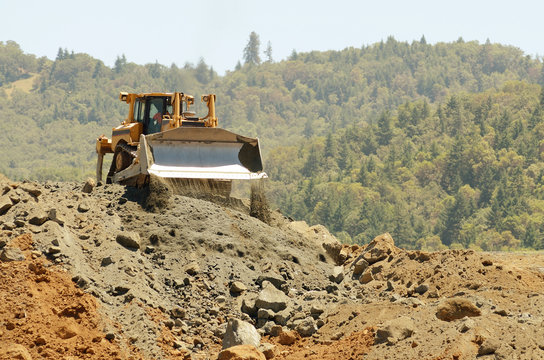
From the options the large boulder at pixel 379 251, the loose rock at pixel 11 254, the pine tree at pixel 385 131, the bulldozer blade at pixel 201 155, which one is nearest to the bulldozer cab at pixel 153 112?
the bulldozer blade at pixel 201 155

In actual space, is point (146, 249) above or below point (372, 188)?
above

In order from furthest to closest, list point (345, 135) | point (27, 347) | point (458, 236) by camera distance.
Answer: point (345, 135)
point (458, 236)
point (27, 347)

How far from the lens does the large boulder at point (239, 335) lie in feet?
34.9

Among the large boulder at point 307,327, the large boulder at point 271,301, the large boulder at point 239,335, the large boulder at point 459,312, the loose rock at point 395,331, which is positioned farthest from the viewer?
the large boulder at point 271,301

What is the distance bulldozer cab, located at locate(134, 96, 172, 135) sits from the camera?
1809cm

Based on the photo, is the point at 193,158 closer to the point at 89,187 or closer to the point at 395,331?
the point at 89,187

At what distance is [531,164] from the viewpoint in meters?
106

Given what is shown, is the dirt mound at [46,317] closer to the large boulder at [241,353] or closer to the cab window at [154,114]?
the large boulder at [241,353]

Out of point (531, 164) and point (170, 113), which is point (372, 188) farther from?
point (170, 113)

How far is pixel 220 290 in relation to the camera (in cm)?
1234

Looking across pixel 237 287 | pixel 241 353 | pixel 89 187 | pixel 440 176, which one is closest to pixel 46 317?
pixel 241 353

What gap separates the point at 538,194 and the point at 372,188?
71.6 ft

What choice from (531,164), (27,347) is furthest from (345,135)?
(27,347)

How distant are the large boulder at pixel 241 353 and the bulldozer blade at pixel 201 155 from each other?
18.4ft
